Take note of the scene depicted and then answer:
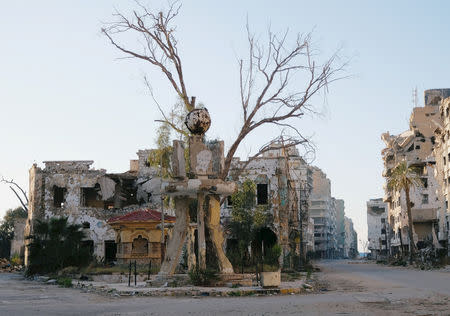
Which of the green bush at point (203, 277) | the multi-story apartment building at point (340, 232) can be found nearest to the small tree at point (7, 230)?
the green bush at point (203, 277)

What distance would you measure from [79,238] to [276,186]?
593 inches

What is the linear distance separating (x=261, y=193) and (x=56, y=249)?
1618 centimetres

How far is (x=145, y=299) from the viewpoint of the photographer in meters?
15.1

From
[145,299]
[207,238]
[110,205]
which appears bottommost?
[145,299]

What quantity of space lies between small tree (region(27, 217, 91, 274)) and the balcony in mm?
50330

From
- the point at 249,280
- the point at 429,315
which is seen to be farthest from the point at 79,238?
the point at 429,315

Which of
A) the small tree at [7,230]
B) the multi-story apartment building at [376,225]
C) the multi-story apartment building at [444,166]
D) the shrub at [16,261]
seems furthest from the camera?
the multi-story apartment building at [376,225]

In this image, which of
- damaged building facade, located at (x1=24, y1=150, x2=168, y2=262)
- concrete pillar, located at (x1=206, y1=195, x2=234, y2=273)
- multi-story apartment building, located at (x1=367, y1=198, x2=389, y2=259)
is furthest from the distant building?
concrete pillar, located at (x1=206, y1=195, x2=234, y2=273)

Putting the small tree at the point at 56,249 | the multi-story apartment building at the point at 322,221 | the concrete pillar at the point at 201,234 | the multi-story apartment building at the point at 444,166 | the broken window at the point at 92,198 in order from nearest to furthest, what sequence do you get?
the concrete pillar at the point at 201,234, the small tree at the point at 56,249, the broken window at the point at 92,198, the multi-story apartment building at the point at 444,166, the multi-story apartment building at the point at 322,221

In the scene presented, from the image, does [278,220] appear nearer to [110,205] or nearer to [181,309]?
[110,205]

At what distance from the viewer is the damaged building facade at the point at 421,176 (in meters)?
67.3

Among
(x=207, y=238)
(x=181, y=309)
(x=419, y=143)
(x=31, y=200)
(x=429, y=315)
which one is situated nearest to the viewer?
(x=429, y=315)

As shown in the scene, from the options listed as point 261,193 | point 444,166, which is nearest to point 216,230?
point 261,193

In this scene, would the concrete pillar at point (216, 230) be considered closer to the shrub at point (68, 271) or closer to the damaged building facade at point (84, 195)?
the shrub at point (68, 271)
